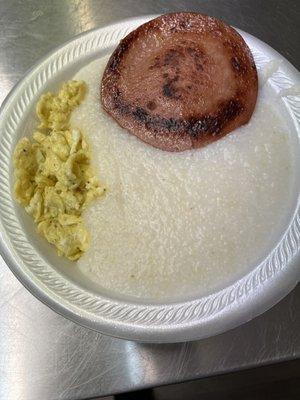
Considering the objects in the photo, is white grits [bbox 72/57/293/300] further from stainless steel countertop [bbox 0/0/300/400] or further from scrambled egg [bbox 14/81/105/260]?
stainless steel countertop [bbox 0/0/300/400]

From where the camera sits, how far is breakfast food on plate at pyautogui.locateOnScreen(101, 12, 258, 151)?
917 millimetres

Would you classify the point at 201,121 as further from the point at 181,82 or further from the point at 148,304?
the point at 148,304

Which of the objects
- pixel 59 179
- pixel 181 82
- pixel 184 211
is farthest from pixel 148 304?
pixel 181 82

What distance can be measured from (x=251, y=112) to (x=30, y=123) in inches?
17.6

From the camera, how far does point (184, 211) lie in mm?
897

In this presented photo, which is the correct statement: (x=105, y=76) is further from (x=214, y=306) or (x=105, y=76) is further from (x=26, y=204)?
(x=214, y=306)

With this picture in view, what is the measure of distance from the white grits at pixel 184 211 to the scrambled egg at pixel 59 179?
0.07 feet

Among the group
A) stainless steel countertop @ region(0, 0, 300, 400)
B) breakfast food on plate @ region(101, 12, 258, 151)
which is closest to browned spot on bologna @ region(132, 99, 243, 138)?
breakfast food on plate @ region(101, 12, 258, 151)

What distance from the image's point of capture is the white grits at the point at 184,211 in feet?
2.86

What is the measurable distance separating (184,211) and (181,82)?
242 millimetres

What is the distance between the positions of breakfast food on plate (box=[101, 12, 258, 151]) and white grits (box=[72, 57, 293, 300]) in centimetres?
4

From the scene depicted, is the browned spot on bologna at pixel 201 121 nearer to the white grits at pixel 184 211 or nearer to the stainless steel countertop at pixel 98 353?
the white grits at pixel 184 211

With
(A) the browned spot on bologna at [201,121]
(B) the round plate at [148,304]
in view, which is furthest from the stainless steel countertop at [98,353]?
(A) the browned spot on bologna at [201,121]

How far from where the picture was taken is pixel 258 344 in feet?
3.14
